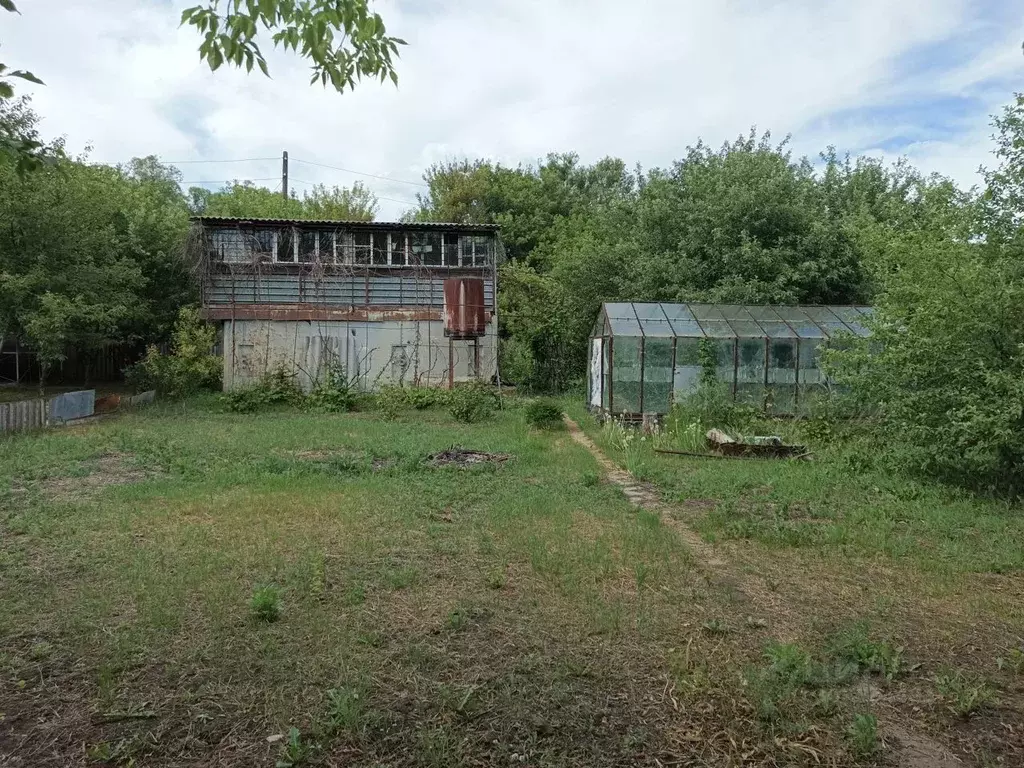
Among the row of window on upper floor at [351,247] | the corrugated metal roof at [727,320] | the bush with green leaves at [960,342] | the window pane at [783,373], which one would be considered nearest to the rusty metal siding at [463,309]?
the row of window on upper floor at [351,247]

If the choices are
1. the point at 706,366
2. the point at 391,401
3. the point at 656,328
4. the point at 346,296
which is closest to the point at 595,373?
the point at 656,328

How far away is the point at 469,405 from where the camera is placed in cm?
1636

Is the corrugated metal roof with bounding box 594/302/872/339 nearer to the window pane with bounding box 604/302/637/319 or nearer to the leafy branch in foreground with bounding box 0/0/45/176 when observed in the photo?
the window pane with bounding box 604/302/637/319

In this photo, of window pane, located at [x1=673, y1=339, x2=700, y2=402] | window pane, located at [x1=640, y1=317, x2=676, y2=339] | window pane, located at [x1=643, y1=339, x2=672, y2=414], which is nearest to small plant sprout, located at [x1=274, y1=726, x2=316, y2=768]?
window pane, located at [x1=643, y1=339, x2=672, y2=414]

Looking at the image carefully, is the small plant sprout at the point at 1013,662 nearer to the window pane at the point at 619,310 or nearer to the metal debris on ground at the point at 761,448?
the metal debris on ground at the point at 761,448

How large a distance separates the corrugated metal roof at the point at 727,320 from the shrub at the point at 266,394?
8985 millimetres

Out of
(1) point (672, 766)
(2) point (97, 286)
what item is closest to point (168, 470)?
(1) point (672, 766)

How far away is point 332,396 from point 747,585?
50.4 ft

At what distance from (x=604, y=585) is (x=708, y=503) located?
3449 millimetres

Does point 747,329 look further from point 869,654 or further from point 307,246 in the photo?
point 307,246

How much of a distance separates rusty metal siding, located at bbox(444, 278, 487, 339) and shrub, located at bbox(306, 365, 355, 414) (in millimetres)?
3421

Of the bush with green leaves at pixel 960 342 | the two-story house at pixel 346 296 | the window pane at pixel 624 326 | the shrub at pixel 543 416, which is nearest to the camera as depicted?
the bush with green leaves at pixel 960 342

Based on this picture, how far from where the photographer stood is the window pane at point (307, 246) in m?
21.7

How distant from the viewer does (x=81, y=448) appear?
1159 cm
